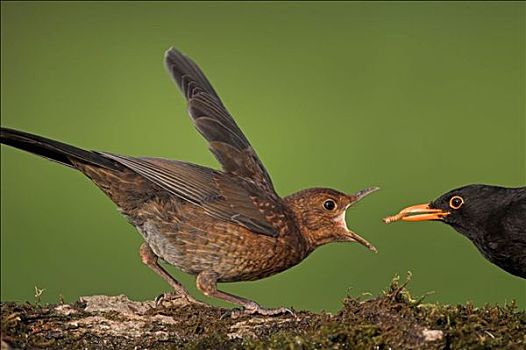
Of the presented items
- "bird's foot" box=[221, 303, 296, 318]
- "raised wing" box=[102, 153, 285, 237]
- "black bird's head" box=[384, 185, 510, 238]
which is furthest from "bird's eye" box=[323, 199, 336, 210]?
"bird's foot" box=[221, 303, 296, 318]

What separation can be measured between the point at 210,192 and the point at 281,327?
1298mm

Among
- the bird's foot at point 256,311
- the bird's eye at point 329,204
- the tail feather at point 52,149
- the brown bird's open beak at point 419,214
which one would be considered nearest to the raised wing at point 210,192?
the tail feather at point 52,149

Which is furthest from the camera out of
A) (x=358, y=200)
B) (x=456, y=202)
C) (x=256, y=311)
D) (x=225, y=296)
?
(x=456, y=202)

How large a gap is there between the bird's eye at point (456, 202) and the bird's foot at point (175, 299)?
2132 millimetres

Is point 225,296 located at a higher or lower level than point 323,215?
lower

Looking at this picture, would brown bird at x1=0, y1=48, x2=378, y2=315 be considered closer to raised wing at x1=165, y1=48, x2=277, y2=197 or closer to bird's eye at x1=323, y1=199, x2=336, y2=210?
bird's eye at x1=323, y1=199, x2=336, y2=210

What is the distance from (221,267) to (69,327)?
1.18m

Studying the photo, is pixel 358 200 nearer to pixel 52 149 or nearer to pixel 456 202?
pixel 456 202

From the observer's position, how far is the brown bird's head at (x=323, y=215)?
5633 millimetres

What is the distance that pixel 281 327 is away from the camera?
4.48 m

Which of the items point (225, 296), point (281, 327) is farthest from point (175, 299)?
point (281, 327)

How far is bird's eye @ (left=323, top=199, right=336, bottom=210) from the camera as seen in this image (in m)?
5.66

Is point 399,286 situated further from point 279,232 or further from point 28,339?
point 28,339

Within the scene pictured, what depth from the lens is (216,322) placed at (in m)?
4.63
